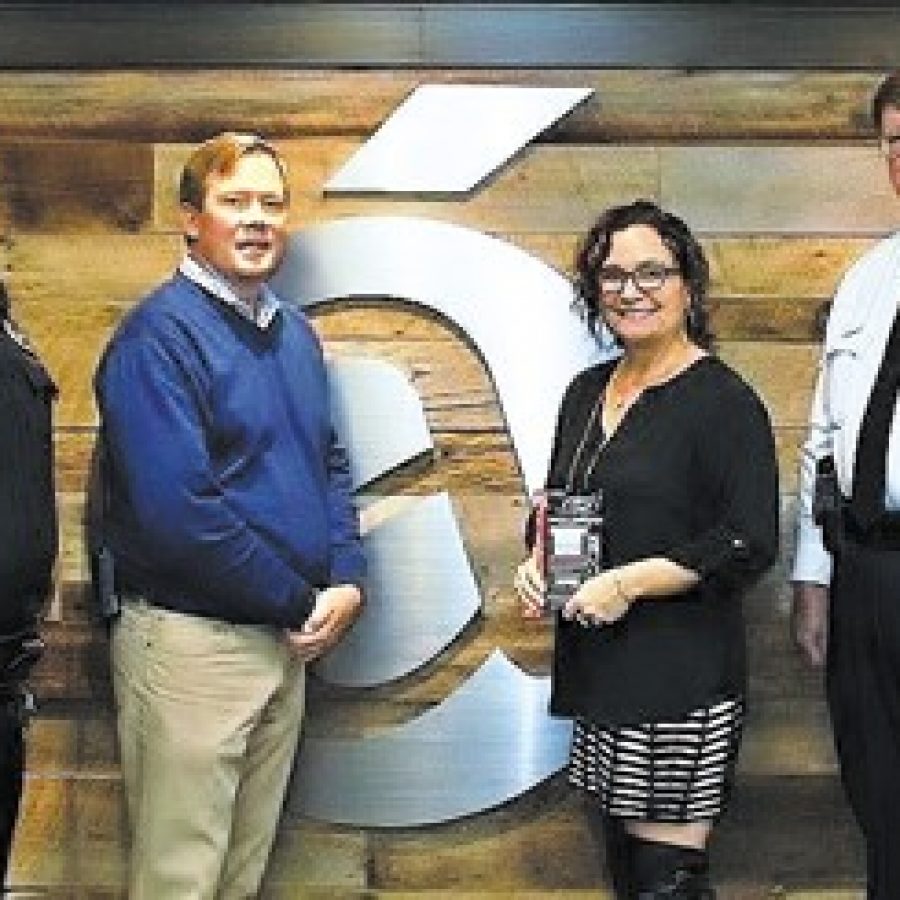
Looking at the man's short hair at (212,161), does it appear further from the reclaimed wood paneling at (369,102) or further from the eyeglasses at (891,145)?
the eyeglasses at (891,145)

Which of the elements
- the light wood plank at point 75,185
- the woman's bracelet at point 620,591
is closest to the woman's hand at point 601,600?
the woman's bracelet at point 620,591

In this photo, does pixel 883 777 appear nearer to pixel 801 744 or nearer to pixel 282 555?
pixel 801 744

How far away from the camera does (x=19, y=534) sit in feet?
8.25

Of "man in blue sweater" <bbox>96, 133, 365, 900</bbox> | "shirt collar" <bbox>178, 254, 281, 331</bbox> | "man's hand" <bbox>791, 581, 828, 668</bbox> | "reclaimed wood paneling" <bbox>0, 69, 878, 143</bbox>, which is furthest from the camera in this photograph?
"reclaimed wood paneling" <bbox>0, 69, 878, 143</bbox>

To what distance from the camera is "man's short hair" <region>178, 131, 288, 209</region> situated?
2.93 metres

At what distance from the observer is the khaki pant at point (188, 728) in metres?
2.83

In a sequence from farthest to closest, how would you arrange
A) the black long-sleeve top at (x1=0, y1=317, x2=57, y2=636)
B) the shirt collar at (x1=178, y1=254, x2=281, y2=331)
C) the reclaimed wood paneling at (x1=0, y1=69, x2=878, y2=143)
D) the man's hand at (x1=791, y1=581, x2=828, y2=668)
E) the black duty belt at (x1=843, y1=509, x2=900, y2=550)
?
the reclaimed wood paneling at (x1=0, y1=69, x2=878, y2=143), the man's hand at (x1=791, y1=581, x2=828, y2=668), the shirt collar at (x1=178, y1=254, x2=281, y2=331), the black duty belt at (x1=843, y1=509, x2=900, y2=550), the black long-sleeve top at (x1=0, y1=317, x2=57, y2=636)

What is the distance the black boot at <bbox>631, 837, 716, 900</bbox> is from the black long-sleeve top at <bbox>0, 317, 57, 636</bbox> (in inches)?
42.5

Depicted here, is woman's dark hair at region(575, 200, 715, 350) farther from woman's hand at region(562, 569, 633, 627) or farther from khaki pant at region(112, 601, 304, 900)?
khaki pant at region(112, 601, 304, 900)

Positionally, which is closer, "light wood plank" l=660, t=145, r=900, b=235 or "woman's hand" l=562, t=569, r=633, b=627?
"woman's hand" l=562, t=569, r=633, b=627

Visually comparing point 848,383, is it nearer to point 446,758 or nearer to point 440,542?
point 440,542

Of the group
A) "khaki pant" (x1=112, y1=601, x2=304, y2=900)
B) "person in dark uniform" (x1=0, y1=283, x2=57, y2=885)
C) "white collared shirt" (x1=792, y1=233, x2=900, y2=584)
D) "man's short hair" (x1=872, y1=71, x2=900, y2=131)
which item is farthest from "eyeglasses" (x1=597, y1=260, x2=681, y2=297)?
"person in dark uniform" (x1=0, y1=283, x2=57, y2=885)

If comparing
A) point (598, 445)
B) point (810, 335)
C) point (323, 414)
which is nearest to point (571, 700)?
point (598, 445)

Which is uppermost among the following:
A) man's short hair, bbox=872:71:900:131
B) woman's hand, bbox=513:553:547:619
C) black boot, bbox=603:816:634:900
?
man's short hair, bbox=872:71:900:131
